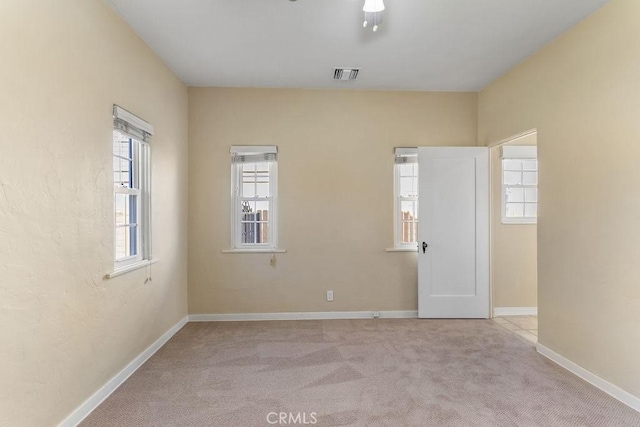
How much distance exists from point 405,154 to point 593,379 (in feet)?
9.09

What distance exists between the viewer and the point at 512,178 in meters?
4.51

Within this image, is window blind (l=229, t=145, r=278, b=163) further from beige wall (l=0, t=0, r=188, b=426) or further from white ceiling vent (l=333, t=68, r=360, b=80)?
beige wall (l=0, t=0, r=188, b=426)

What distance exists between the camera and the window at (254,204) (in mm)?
4270

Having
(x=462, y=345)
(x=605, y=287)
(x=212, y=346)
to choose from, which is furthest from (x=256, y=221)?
(x=605, y=287)

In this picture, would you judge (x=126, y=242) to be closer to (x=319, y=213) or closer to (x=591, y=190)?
(x=319, y=213)

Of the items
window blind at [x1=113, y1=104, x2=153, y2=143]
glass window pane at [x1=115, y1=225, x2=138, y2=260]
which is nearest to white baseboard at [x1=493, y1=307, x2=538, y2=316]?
glass window pane at [x1=115, y1=225, x2=138, y2=260]

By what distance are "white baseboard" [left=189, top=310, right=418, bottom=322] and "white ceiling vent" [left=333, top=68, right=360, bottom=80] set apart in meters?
2.72

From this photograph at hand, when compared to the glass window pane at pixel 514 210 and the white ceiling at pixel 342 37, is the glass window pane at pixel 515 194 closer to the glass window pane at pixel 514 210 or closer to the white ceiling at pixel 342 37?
the glass window pane at pixel 514 210

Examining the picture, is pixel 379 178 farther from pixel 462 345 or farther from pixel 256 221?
pixel 462 345

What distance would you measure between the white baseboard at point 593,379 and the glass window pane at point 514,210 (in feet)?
5.75

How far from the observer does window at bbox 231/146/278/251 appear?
4270 millimetres

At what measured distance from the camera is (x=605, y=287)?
254 centimetres

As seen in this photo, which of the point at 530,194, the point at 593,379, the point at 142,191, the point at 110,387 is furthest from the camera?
the point at 530,194

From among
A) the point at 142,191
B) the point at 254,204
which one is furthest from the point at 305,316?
the point at 142,191
